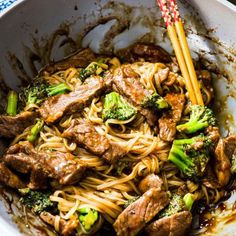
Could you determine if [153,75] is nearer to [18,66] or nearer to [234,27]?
[234,27]

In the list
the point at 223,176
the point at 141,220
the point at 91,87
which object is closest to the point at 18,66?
the point at 91,87

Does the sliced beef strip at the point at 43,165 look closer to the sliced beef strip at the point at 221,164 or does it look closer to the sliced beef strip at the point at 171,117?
the sliced beef strip at the point at 171,117

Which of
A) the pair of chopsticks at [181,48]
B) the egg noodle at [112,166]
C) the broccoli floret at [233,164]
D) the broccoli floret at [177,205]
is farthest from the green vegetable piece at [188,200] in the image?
the pair of chopsticks at [181,48]

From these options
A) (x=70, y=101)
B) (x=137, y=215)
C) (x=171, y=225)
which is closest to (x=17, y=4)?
(x=70, y=101)

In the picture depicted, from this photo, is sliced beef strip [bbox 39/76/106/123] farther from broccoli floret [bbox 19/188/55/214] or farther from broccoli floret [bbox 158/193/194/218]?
broccoli floret [bbox 158/193/194/218]

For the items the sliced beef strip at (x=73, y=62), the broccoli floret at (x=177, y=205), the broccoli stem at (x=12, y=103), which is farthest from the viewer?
the sliced beef strip at (x=73, y=62)
